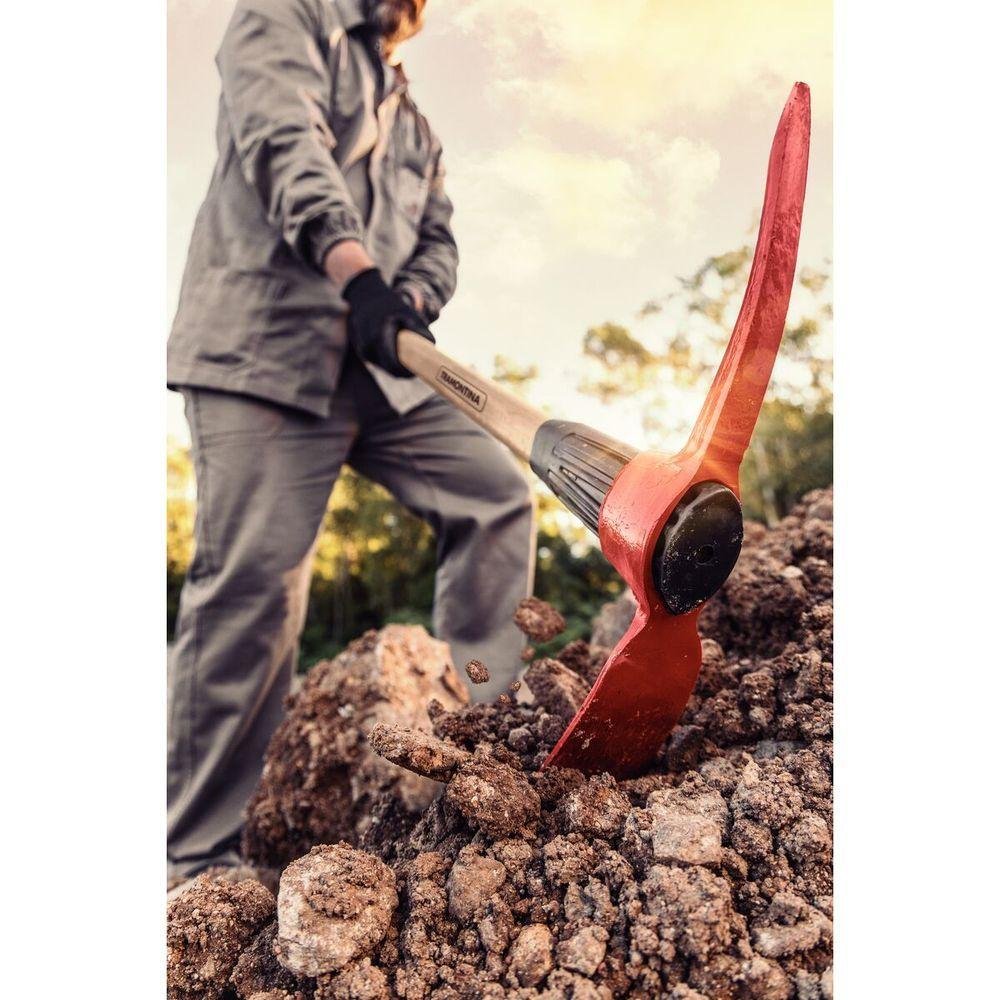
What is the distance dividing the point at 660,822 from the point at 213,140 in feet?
4.78

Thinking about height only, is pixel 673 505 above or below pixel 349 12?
below

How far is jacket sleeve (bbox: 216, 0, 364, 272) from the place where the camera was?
1585mm

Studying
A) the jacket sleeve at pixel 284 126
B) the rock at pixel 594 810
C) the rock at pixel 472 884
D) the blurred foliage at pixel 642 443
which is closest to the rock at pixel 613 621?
the blurred foliage at pixel 642 443

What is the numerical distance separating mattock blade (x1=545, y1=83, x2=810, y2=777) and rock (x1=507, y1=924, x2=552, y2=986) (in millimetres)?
274

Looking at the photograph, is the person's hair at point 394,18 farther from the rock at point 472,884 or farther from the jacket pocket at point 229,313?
the rock at point 472,884

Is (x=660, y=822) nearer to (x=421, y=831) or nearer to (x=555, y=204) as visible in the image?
(x=421, y=831)

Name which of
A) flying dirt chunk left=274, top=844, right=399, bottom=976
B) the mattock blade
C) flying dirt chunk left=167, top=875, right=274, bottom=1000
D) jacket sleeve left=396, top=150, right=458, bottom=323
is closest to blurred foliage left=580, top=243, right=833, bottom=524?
jacket sleeve left=396, top=150, right=458, bottom=323

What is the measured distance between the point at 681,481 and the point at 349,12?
122cm

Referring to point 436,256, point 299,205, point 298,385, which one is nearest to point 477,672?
point 298,385

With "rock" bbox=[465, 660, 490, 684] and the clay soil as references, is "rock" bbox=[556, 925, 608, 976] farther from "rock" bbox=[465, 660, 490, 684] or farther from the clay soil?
"rock" bbox=[465, 660, 490, 684]

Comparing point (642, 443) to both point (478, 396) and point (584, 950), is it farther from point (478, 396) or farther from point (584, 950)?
point (584, 950)

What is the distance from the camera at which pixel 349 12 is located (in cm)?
166

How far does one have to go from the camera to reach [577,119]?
1449 mm

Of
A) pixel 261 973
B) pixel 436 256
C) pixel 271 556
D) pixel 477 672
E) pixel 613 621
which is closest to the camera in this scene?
pixel 261 973
